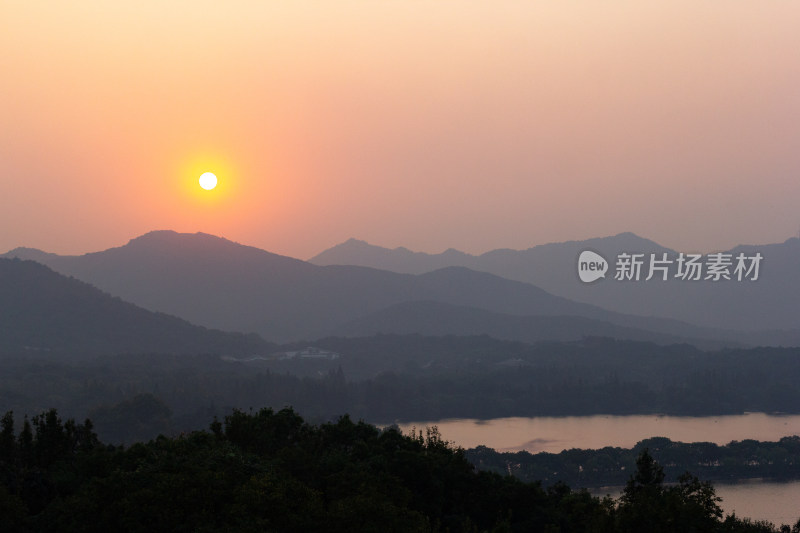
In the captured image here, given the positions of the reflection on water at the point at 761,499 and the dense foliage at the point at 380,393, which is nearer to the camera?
the reflection on water at the point at 761,499

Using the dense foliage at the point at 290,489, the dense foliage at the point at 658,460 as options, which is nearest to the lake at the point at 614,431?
the dense foliage at the point at 658,460

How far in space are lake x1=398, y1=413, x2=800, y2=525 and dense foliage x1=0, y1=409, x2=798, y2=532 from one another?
59.0 m

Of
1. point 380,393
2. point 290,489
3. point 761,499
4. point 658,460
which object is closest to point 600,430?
point 380,393

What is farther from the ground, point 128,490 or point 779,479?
point 128,490

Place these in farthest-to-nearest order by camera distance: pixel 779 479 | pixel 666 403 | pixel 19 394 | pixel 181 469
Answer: pixel 666 403 < pixel 19 394 < pixel 779 479 < pixel 181 469

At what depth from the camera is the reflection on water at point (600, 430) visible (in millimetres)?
131000

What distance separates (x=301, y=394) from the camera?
170m

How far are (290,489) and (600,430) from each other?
131079mm

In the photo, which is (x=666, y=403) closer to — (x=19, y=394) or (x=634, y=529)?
(x=19, y=394)

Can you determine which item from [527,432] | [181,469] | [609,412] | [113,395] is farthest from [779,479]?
[113,395]

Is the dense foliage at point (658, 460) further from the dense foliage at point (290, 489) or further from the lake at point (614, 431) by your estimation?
the dense foliage at point (290, 489)

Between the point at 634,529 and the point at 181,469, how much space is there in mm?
13476

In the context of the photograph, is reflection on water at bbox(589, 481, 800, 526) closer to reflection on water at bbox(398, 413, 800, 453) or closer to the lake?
the lake

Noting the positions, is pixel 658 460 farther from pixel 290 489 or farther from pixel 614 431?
pixel 290 489
